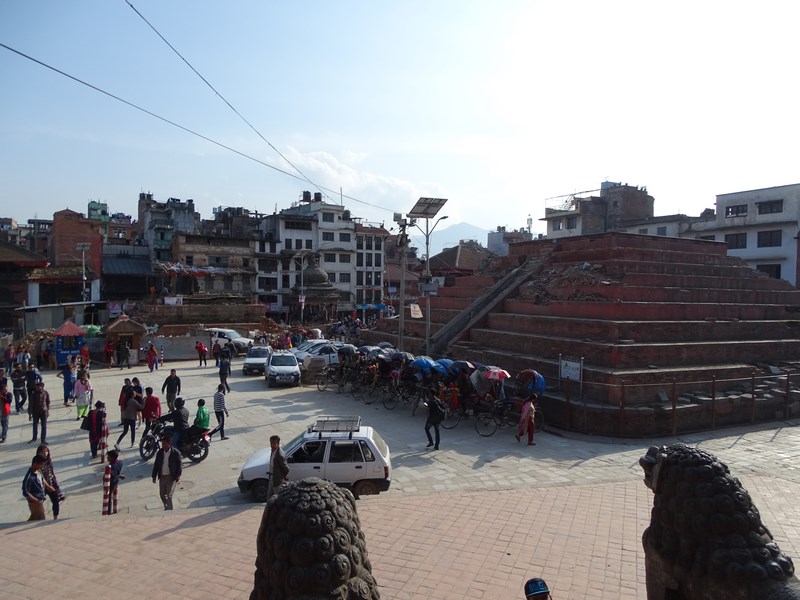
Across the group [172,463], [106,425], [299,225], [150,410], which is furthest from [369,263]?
[172,463]

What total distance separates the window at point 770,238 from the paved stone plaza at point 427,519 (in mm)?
28745

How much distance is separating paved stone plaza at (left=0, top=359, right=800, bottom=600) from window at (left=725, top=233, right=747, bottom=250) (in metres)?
30.0

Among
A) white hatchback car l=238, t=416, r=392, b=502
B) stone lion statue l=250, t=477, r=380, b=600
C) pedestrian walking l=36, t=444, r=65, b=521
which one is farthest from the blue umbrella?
stone lion statue l=250, t=477, r=380, b=600

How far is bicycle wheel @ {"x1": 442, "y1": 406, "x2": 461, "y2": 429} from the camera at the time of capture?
53.9 ft

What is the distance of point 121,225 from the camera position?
279 ft

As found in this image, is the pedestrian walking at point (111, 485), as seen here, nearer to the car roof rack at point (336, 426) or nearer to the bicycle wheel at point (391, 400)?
the car roof rack at point (336, 426)

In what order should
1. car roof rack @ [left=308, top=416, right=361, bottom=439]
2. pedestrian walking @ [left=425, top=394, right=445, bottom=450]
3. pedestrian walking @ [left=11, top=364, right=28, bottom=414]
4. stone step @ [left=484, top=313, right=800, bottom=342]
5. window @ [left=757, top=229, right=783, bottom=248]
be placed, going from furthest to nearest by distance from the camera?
window @ [left=757, top=229, right=783, bottom=248] → stone step @ [left=484, top=313, right=800, bottom=342] → pedestrian walking @ [left=11, top=364, right=28, bottom=414] → pedestrian walking @ [left=425, top=394, right=445, bottom=450] → car roof rack @ [left=308, top=416, right=361, bottom=439]

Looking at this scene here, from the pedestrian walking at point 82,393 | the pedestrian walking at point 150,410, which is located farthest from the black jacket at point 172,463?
the pedestrian walking at point 82,393

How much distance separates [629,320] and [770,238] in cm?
2796

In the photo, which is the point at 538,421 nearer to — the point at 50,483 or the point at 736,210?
the point at 50,483

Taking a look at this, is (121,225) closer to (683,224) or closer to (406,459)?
(683,224)

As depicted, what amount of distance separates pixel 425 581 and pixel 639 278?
1814cm

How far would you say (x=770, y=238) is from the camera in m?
39.7

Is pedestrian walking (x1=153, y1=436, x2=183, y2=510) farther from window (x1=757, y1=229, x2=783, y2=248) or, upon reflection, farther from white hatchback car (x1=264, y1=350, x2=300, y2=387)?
window (x1=757, y1=229, x2=783, y2=248)
